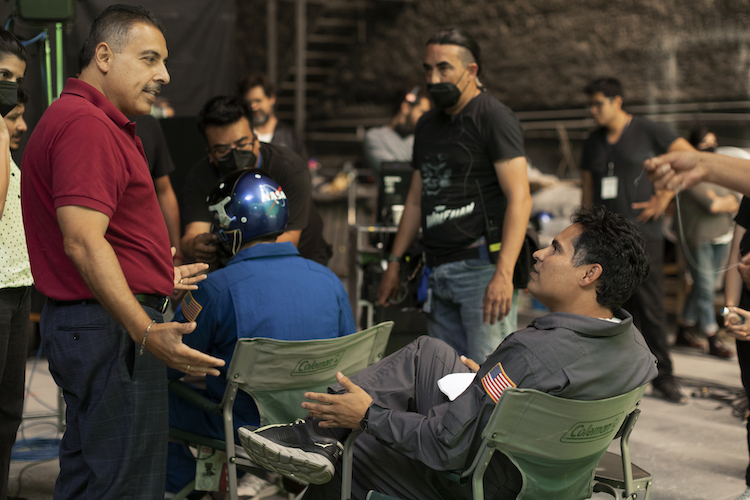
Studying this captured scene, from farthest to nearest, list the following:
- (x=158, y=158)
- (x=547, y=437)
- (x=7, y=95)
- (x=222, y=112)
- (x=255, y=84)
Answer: (x=255, y=84) → (x=158, y=158) → (x=222, y=112) → (x=7, y=95) → (x=547, y=437)

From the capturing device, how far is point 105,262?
5.25 ft

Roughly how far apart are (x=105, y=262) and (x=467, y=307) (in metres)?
1.61

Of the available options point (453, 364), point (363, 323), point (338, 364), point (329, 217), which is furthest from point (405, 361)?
point (329, 217)

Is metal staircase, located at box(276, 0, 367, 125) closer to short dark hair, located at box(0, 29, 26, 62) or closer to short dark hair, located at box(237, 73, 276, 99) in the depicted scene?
short dark hair, located at box(237, 73, 276, 99)

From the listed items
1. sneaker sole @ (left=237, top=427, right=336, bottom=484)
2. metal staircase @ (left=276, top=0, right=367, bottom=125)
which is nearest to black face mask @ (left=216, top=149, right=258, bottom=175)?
sneaker sole @ (left=237, top=427, right=336, bottom=484)

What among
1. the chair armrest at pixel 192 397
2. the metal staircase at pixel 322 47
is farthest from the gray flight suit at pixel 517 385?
the metal staircase at pixel 322 47

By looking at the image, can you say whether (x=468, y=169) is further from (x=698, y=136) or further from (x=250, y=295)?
(x=698, y=136)

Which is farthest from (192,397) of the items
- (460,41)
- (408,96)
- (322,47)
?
(322,47)

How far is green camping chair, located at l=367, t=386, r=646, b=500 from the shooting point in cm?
152

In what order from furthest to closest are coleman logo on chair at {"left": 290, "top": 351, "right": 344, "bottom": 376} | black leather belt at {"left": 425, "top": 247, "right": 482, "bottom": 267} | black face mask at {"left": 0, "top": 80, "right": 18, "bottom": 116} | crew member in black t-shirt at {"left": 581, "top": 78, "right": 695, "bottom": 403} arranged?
crew member in black t-shirt at {"left": 581, "top": 78, "right": 695, "bottom": 403}
black leather belt at {"left": 425, "top": 247, "right": 482, "bottom": 267}
coleman logo on chair at {"left": 290, "top": 351, "right": 344, "bottom": 376}
black face mask at {"left": 0, "top": 80, "right": 18, "bottom": 116}

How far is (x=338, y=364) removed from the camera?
2170mm

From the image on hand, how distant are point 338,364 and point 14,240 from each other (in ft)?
3.75

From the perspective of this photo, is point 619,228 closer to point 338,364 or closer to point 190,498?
point 338,364

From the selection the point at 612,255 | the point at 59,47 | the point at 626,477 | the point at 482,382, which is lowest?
the point at 626,477
